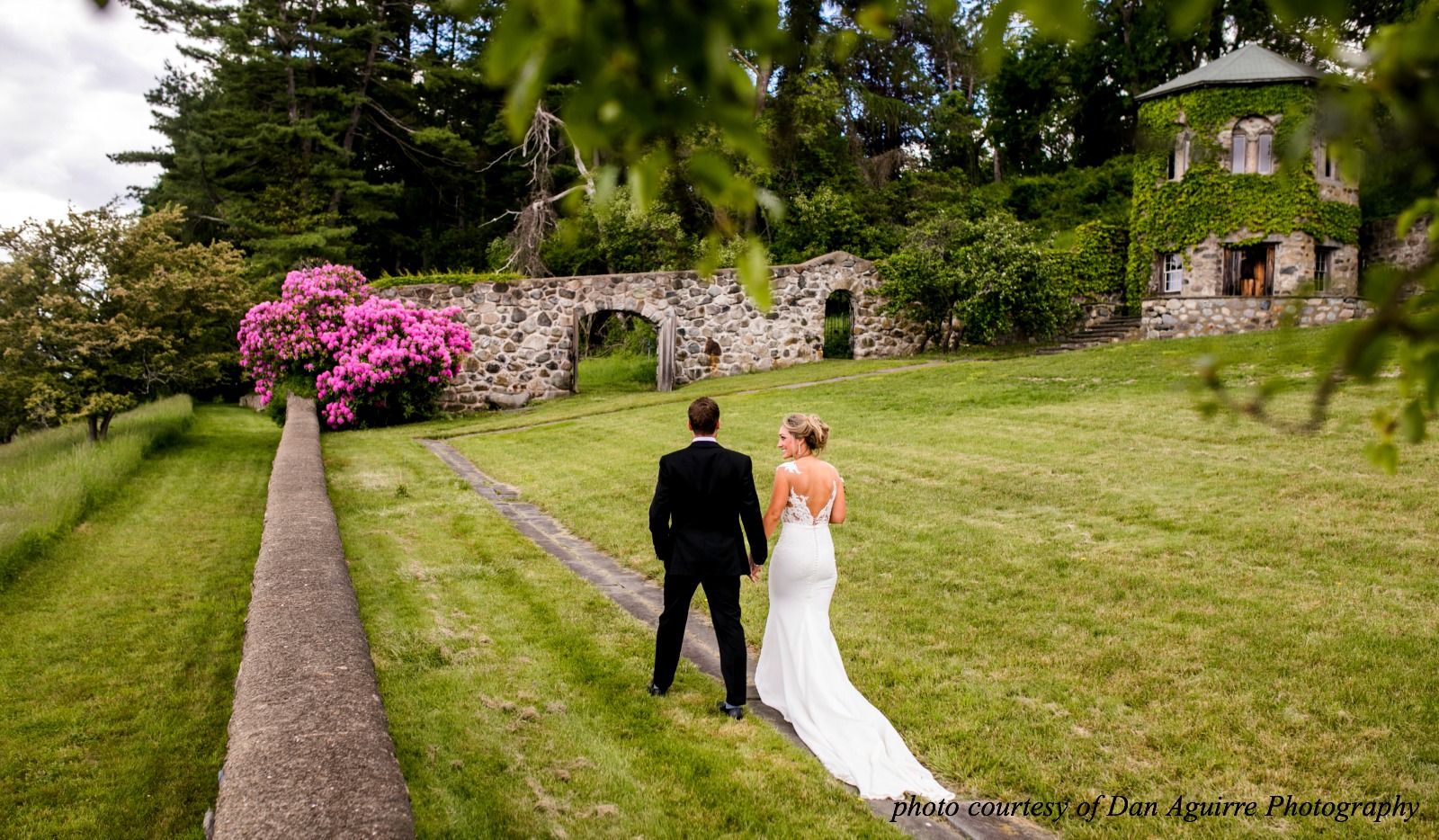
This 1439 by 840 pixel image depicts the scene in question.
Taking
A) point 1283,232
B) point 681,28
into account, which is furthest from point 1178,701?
point 1283,232

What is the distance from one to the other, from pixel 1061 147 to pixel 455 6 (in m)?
39.4

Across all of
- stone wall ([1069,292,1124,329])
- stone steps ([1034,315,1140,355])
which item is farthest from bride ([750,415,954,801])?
stone wall ([1069,292,1124,329])

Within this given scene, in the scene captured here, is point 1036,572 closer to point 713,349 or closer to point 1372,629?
point 1372,629

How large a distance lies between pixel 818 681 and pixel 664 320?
1848 cm

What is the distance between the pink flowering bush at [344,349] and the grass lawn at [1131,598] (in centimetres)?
625

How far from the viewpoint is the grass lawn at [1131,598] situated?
4379mm

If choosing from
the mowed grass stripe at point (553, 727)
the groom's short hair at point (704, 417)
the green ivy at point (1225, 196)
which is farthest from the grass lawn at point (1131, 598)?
the green ivy at point (1225, 196)

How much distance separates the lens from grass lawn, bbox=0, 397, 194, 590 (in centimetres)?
876

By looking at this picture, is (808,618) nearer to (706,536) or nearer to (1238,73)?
(706,536)

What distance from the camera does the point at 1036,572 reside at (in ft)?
23.7

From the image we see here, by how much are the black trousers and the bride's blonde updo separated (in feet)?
2.93

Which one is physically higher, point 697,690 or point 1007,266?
point 1007,266

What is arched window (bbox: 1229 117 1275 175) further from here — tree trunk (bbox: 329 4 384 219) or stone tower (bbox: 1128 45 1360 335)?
tree trunk (bbox: 329 4 384 219)

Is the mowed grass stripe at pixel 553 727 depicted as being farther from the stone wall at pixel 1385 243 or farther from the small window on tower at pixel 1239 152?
the stone wall at pixel 1385 243
